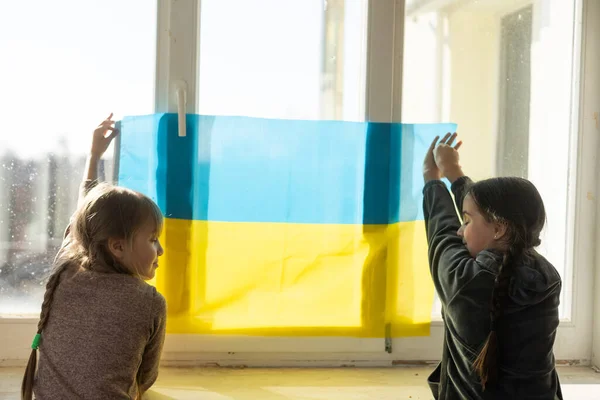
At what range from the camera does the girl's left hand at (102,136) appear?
5.69ft

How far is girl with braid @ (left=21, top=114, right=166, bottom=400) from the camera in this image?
1.24 meters

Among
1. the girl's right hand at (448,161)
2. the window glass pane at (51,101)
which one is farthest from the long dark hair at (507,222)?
the window glass pane at (51,101)

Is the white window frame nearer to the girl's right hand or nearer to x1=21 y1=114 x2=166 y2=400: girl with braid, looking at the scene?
the girl's right hand

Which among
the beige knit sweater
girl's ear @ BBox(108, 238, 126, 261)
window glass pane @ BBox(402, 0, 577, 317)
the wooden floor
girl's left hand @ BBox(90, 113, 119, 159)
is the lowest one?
the wooden floor

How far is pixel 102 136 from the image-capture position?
68.7 inches

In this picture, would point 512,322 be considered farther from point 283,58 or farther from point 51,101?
point 51,101

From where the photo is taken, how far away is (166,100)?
1.79 meters

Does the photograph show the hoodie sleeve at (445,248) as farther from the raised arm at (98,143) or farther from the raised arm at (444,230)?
the raised arm at (98,143)

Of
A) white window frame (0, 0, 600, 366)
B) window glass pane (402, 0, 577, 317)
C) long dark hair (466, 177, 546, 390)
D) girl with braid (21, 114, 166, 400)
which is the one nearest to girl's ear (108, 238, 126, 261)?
girl with braid (21, 114, 166, 400)

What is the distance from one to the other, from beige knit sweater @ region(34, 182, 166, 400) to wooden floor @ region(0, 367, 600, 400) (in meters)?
0.38

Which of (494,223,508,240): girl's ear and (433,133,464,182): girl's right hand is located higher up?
(433,133,464,182): girl's right hand

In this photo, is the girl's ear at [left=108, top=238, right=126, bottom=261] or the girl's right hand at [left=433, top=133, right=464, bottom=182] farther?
the girl's right hand at [left=433, top=133, right=464, bottom=182]

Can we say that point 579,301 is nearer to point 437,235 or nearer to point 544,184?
point 544,184

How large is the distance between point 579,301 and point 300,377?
2.76ft
